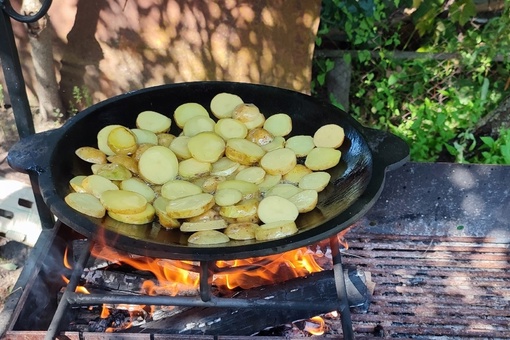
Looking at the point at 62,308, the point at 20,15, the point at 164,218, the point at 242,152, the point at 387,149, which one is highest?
the point at 20,15

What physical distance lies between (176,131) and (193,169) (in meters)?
0.35

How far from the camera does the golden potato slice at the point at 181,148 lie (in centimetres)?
204

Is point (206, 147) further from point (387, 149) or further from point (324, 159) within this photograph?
point (387, 149)

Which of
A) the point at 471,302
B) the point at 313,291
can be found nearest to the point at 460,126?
the point at 471,302

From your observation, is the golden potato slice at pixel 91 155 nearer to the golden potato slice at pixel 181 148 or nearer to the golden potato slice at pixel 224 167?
the golden potato slice at pixel 181 148

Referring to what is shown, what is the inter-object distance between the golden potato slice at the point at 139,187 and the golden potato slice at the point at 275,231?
0.42 m

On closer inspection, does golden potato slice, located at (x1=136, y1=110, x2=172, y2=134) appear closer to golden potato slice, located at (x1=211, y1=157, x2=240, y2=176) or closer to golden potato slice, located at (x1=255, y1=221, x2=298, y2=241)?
golden potato slice, located at (x1=211, y1=157, x2=240, y2=176)

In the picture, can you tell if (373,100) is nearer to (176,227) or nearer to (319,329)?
(319,329)

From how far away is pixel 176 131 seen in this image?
89.1 inches

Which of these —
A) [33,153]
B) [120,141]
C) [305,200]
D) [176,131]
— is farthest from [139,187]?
[305,200]

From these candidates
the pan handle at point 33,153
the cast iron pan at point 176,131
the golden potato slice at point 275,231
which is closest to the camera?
the cast iron pan at point 176,131

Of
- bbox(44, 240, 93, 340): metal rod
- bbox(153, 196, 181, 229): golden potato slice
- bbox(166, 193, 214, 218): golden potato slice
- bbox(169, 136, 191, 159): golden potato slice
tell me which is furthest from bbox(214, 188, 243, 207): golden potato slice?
bbox(44, 240, 93, 340): metal rod

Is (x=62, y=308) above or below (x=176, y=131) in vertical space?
below

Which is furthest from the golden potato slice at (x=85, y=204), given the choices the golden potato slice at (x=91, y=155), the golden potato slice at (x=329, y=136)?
the golden potato slice at (x=329, y=136)
